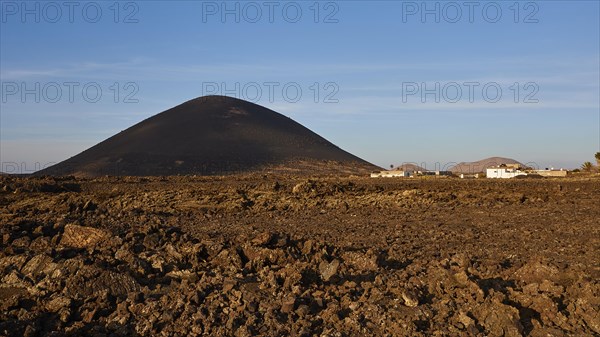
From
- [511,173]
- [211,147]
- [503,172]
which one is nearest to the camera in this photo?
[511,173]

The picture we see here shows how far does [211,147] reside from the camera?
90.1m

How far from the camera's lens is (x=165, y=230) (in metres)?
11.7

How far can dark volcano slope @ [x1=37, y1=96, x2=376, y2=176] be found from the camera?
260 feet

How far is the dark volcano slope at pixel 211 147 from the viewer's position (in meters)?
79.4

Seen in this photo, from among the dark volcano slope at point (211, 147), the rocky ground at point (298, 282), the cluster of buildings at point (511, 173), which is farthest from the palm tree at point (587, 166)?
the rocky ground at point (298, 282)

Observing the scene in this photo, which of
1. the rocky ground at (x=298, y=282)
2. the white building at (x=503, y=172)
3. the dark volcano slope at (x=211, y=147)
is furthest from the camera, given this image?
the dark volcano slope at (x=211, y=147)

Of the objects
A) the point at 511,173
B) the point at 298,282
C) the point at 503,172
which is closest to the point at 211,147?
the point at 503,172

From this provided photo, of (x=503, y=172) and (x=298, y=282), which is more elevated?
(x=503, y=172)

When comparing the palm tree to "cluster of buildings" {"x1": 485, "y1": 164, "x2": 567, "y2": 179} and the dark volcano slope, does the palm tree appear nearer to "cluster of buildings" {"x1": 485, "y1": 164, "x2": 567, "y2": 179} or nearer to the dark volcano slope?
"cluster of buildings" {"x1": 485, "y1": 164, "x2": 567, "y2": 179}

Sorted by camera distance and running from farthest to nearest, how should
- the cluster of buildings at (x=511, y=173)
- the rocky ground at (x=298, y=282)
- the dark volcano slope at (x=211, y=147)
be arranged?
1. the dark volcano slope at (x=211, y=147)
2. the cluster of buildings at (x=511, y=173)
3. the rocky ground at (x=298, y=282)

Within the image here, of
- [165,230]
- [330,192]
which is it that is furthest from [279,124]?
[165,230]

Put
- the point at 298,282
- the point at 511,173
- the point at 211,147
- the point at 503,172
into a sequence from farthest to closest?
the point at 211,147 < the point at 503,172 < the point at 511,173 < the point at 298,282

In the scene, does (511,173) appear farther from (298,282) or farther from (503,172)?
(298,282)

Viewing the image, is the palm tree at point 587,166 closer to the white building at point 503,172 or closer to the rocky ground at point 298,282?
the white building at point 503,172
